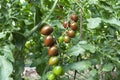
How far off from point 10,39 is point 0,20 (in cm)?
22

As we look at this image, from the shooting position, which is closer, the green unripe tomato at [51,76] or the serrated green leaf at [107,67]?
the green unripe tomato at [51,76]

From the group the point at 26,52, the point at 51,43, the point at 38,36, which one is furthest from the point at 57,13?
the point at 51,43

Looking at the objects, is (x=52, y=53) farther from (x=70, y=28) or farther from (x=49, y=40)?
Result: (x=70, y=28)

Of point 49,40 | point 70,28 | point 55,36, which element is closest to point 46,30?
point 49,40

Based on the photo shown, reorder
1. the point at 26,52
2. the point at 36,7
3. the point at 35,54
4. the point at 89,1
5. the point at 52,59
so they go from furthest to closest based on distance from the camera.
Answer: the point at 26,52, the point at 35,54, the point at 89,1, the point at 36,7, the point at 52,59

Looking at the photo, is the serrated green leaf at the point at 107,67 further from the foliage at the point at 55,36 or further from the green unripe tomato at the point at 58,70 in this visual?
the green unripe tomato at the point at 58,70

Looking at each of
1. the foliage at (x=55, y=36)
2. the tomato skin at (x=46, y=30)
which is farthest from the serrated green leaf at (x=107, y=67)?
the tomato skin at (x=46, y=30)

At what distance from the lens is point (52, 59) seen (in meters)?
1.47

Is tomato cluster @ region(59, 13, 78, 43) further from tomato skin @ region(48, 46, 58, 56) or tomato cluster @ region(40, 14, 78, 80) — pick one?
tomato skin @ region(48, 46, 58, 56)

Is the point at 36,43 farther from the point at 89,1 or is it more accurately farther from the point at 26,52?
the point at 89,1

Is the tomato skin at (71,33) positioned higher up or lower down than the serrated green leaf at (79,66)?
higher up

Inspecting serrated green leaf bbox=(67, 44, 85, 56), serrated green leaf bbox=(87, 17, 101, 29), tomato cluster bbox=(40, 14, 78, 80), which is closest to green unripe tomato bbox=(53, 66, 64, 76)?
tomato cluster bbox=(40, 14, 78, 80)

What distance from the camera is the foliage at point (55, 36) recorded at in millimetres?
1516

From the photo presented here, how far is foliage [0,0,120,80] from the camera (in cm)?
152
